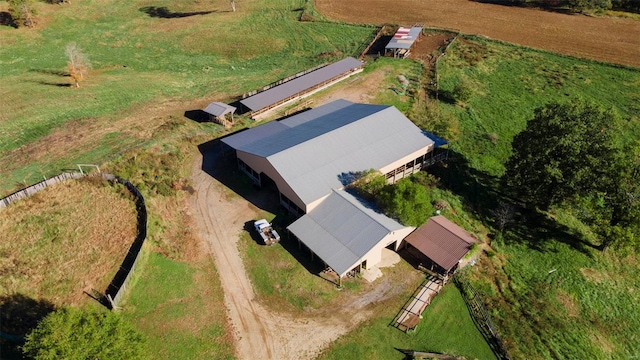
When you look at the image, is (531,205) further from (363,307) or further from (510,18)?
(510,18)

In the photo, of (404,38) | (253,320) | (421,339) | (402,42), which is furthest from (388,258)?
(404,38)

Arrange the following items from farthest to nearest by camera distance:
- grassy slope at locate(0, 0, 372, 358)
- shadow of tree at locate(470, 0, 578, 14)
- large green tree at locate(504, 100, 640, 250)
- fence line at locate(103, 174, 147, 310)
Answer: shadow of tree at locate(470, 0, 578, 14), large green tree at locate(504, 100, 640, 250), grassy slope at locate(0, 0, 372, 358), fence line at locate(103, 174, 147, 310)

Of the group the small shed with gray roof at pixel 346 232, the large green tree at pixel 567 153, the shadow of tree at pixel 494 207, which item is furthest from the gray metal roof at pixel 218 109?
the large green tree at pixel 567 153

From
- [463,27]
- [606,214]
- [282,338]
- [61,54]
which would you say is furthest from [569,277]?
[61,54]

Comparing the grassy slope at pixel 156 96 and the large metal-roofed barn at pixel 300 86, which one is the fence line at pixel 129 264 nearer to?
the grassy slope at pixel 156 96

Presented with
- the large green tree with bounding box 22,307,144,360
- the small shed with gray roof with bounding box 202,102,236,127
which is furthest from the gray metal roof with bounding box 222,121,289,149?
the large green tree with bounding box 22,307,144,360

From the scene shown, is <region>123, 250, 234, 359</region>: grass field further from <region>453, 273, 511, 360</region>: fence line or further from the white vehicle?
<region>453, 273, 511, 360</region>: fence line
